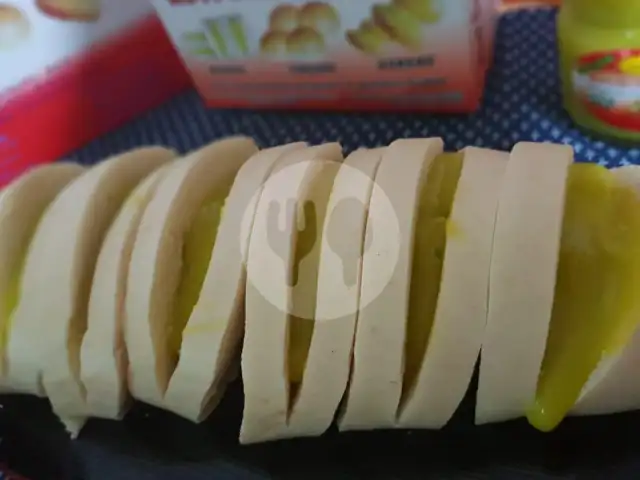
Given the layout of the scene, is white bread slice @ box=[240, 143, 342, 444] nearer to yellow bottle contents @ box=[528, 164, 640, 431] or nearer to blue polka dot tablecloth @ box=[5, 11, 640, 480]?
blue polka dot tablecloth @ box=[5, 11, 640, 480]

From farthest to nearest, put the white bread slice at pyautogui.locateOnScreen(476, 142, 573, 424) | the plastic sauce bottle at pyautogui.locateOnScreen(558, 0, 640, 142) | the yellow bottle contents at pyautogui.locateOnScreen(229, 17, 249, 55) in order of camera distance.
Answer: the yellow bottle contents at pyautogui.locateOnScreen(229, 17, 249, 55), the plastic sauce bottle at pyautogui.locateOnScreen(558, 0, 640, 142), the white bread slice at pyautogui.locateOnScreen(476, 142, 573, 424)

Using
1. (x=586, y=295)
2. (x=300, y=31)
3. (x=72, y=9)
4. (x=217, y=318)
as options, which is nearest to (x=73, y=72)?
(x=72, y=9)

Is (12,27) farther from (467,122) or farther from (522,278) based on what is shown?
(522,278)

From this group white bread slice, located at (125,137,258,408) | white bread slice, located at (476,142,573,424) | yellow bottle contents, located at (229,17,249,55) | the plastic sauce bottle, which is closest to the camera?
white bread slice, located at (476,142,573,424)

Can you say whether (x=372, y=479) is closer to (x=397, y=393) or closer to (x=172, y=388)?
(x=397, y=393)

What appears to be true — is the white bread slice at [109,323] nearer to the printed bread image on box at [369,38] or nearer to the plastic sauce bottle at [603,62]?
the printed bread image on box at [369,38]

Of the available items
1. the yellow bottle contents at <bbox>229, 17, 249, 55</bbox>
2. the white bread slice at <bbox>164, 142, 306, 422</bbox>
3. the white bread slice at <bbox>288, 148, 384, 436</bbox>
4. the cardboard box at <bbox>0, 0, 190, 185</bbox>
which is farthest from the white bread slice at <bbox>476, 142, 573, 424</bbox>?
the cardboard box at <bbox>0, 0, 190, 185</bbox>

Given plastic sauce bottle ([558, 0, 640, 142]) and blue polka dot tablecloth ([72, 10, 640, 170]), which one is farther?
blue polka dot tablecloth ([72, 10, 640, 170])
